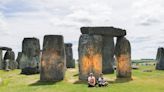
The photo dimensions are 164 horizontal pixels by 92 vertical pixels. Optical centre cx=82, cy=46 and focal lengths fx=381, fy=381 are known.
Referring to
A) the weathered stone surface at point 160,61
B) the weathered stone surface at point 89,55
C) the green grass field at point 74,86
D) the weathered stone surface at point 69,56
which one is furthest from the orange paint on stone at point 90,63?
the weathered stone surface at point 160,61

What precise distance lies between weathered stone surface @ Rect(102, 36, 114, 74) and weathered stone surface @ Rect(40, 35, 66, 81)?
31.5 ft

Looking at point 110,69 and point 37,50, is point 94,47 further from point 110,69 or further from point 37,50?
point 37,50

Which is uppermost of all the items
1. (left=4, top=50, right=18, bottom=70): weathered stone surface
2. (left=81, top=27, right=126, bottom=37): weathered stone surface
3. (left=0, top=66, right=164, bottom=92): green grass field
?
(left=81, top=27, right=126, bottom=37): weathered stone surface

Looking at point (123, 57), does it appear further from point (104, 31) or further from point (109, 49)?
point (109, 49)

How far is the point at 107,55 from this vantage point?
45.7m

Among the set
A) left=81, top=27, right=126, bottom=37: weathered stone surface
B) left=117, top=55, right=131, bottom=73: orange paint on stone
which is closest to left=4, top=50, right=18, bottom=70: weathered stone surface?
left=117, top=55, right=131, bottom=73: orange paint on stone

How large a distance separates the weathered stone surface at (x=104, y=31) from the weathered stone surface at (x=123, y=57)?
0.81 metres

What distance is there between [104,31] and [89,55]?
11.3ft

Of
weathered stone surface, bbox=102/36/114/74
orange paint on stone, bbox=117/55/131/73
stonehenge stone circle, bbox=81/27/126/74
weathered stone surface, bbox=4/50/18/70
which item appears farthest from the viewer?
weathered stone surface, bbox=4/50/18/70

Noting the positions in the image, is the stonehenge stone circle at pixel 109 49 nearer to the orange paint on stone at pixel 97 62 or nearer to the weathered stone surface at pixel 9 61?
the orange paint on stone at pixel 97 62

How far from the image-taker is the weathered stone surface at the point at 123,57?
129ft

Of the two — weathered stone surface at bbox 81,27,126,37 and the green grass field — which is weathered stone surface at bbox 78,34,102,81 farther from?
the green grass field

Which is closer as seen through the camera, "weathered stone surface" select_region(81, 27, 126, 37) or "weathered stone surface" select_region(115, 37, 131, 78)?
"weathered stone surface" select_region(81, 27, 126, 37)

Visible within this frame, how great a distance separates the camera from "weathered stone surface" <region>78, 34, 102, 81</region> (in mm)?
35500
